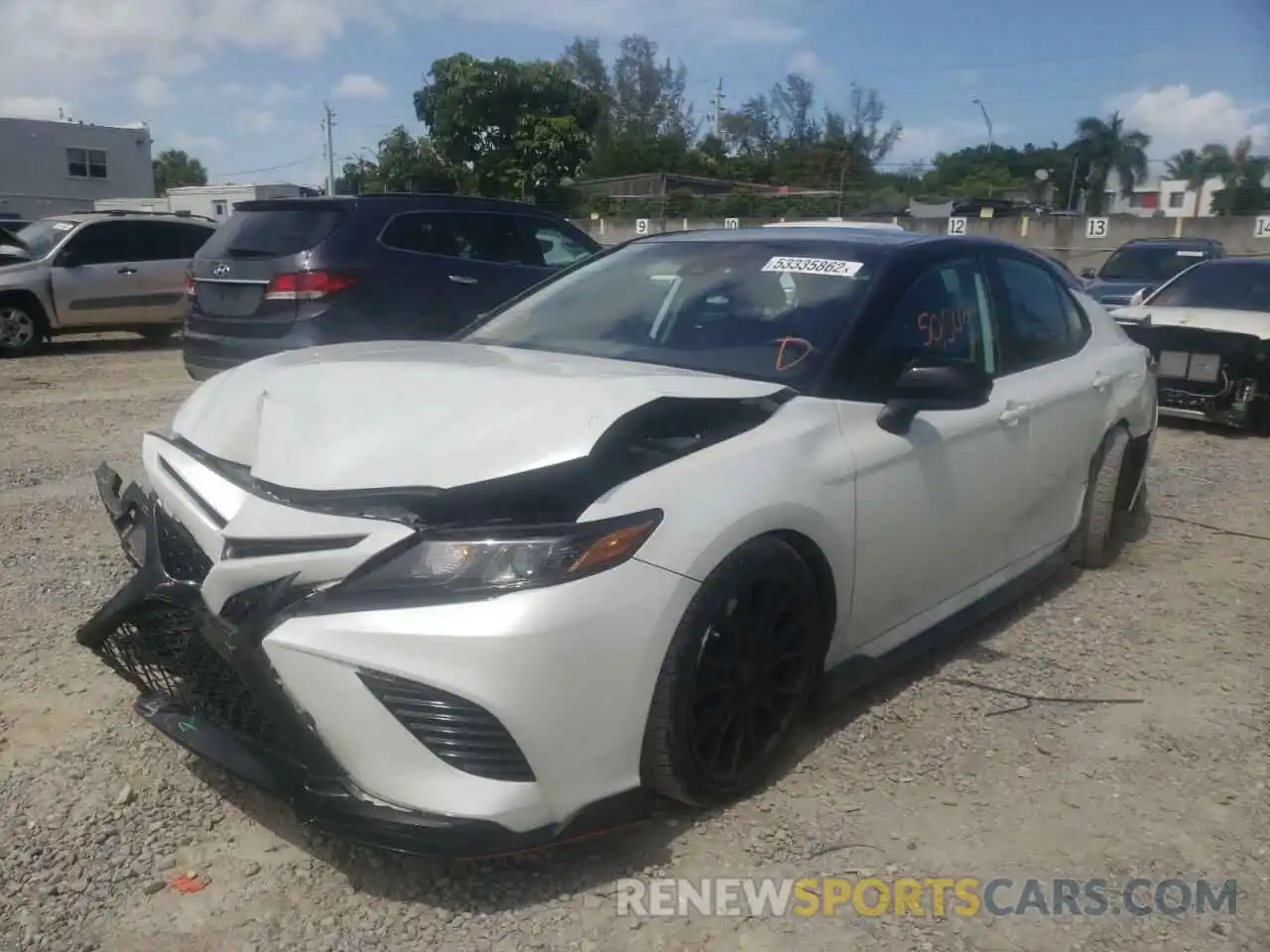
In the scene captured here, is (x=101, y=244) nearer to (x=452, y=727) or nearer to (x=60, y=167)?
(x=452, y=727)

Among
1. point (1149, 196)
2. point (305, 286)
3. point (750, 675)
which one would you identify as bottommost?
point (750, 675)

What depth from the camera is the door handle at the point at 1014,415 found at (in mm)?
3697

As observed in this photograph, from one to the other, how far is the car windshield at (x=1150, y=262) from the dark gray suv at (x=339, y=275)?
8.45 metres

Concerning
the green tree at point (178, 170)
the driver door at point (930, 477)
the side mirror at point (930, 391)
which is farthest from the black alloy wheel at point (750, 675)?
the green tree at point (178, 170)

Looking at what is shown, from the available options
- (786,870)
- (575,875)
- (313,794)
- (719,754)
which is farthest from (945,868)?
(313,794)

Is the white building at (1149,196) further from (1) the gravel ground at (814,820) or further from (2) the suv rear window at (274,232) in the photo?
(1) the gravel ground at (814,820)

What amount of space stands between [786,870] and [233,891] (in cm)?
129

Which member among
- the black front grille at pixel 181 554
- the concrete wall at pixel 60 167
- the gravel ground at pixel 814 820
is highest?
the concrete wall at pixel 60 167

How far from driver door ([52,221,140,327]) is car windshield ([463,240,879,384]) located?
10.0 metres

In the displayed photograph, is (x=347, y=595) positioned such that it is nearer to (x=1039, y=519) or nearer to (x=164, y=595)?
(x=164, y=595)

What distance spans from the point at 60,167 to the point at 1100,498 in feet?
143

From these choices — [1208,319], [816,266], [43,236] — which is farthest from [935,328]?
[43,236]

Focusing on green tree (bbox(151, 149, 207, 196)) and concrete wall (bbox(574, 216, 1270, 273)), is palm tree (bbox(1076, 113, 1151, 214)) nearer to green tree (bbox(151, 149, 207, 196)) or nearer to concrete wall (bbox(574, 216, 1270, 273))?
concrete wall (bbox(574, 216, 1270, 273))

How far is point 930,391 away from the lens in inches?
121
